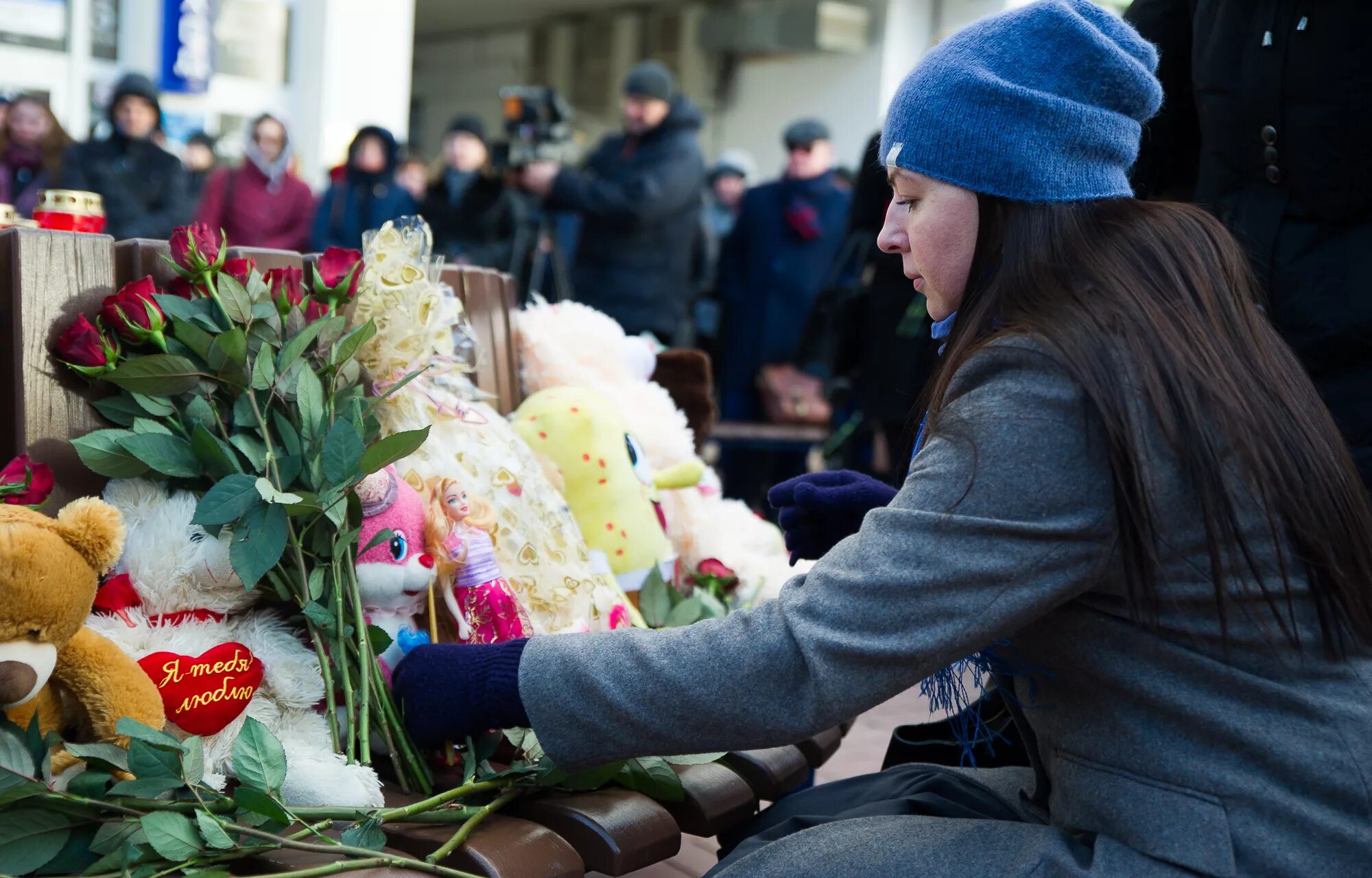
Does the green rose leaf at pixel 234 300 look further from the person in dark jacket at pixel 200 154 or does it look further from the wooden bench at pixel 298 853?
the person in dark jacket at pixel 200 154

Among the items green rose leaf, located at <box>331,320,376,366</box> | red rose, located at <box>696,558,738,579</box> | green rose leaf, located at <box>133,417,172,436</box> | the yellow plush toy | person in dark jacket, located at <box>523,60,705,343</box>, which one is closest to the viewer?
green rose leaf, located at <box>133,417,172,436</box>

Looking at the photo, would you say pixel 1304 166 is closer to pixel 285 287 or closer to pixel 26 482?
pixel 285 287

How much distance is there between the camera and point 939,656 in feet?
4.34

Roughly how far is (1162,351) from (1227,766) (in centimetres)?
41

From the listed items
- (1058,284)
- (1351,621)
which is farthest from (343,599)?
(1351,621)

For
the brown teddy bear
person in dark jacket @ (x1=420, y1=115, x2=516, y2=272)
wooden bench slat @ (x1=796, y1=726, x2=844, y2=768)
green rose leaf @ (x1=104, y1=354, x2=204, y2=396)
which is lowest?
wooden bench slat @ (x1=796, y1=726, x2=844, y2=768)

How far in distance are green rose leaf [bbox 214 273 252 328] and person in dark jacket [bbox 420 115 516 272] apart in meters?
4.26

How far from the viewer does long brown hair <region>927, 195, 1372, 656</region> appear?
1.30 meters

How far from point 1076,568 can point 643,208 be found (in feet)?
14.2

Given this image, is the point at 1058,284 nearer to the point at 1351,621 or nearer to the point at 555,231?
the point at 1351,621

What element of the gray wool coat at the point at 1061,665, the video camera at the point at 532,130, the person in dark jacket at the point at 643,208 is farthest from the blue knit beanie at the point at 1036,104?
the video camera at the point at 532,130

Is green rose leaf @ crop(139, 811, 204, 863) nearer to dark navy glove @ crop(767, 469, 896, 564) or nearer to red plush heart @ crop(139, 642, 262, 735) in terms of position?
red plush heart @ crop(139, 642, 262, 735)

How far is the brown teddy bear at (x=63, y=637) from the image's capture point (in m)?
1.34

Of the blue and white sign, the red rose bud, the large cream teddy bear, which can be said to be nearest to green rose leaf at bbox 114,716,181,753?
the red rose bud
